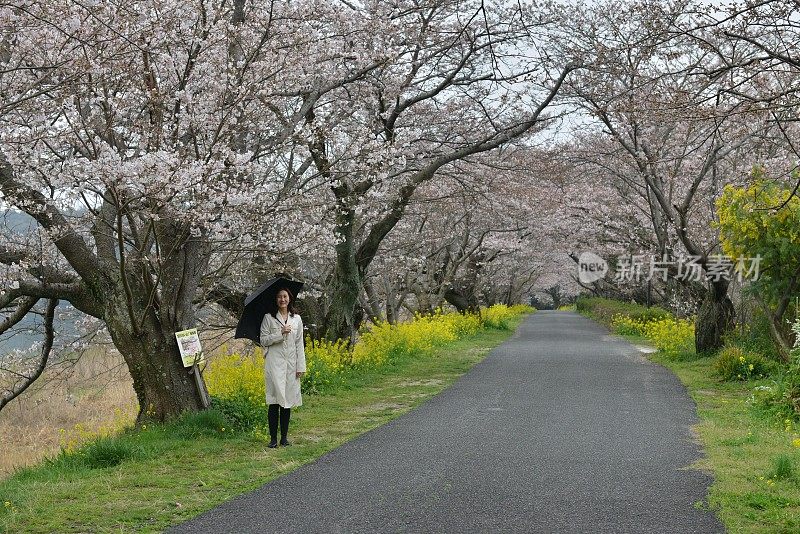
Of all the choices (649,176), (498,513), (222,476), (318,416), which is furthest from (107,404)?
(498,513)

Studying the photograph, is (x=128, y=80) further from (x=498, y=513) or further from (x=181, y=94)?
(x=498, y=513)

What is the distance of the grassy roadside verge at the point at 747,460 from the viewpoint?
5.09 m

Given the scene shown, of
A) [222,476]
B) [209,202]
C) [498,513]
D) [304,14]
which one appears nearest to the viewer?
[498,513]

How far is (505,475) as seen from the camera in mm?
6340

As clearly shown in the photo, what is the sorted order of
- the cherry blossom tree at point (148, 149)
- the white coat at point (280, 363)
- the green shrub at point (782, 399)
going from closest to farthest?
the cherry blossom tree at point (148, 149) → the white coat at point (280, 363) → the green shrub at point (782, 399)

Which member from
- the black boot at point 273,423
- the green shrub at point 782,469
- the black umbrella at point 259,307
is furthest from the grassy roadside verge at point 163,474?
the green shrub at point 782,469

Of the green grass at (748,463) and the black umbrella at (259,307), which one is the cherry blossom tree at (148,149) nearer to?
the black umbrella at (259,307)

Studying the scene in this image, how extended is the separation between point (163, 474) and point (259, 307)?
2229 millimetres

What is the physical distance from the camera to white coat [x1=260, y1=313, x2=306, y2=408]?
7.96 meters

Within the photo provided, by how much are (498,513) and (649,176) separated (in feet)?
41.3

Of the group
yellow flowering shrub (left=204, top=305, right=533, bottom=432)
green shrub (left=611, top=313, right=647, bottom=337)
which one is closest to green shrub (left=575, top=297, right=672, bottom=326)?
green shrub (left=611, top=313, right=647, bottom=337)

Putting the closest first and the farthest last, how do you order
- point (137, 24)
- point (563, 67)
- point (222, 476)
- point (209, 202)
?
point (222, 476)
point (137, 24)
point (209, 202)
point (563, 67)

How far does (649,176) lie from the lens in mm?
16375

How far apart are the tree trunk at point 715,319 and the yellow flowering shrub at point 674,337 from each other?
0.58 m
